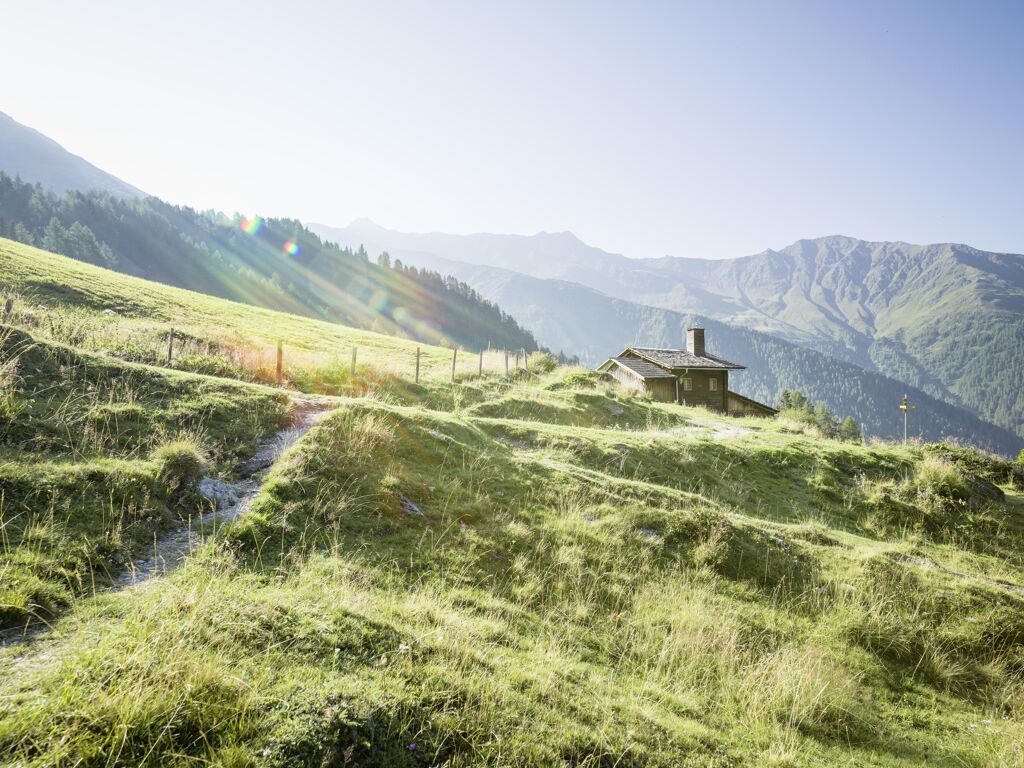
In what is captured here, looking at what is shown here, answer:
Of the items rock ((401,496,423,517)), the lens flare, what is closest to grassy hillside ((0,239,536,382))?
rock ((401,496,423,517))

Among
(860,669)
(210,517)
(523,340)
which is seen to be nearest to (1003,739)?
(860,669)

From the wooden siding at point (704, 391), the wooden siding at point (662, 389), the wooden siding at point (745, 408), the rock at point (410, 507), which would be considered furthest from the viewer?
the wooden siding at point (745, 408)

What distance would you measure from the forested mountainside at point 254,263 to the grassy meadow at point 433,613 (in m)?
121

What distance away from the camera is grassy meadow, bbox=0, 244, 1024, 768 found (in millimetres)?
3344

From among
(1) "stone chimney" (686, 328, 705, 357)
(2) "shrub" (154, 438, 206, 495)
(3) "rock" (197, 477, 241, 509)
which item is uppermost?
(1) "stone chimney" (686, 328, 705, 357)

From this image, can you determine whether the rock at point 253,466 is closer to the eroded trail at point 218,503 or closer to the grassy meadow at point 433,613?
the eroded trail at point 218,503

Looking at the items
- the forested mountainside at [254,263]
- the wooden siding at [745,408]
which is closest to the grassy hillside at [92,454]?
the wooden siding at [745,408]

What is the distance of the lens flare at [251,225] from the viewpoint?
18988cm

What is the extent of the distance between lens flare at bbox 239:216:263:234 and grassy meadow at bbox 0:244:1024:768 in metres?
212

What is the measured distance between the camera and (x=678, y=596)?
7500 millimetres

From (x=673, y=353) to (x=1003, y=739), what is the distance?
4545 cm

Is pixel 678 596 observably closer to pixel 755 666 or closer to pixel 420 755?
pixel 755 666

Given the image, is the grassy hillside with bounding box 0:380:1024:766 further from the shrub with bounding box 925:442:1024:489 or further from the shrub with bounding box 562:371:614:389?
the shrub with bounding box 562:371:614:389

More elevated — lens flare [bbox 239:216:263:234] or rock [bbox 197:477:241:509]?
lens flare [bbox 239:216:263:234]
